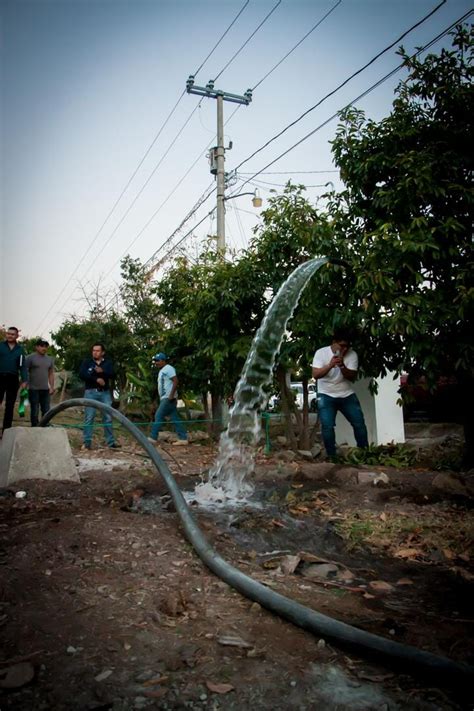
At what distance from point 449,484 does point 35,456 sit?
4.10 meters

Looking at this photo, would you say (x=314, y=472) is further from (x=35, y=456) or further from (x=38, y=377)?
(x=38, y=377)

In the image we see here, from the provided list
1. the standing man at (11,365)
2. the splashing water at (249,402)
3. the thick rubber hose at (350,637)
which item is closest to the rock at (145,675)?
the thick rubber hose at (350,637)

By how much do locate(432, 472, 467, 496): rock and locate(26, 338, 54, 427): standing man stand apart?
6.50 m

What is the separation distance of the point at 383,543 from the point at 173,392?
569 cm

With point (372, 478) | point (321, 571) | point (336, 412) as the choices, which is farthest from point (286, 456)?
point (321, 571)

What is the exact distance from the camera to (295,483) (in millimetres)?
4840

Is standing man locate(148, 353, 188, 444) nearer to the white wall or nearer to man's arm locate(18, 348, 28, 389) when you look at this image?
man's arm locate(18, 348, 28, 389)

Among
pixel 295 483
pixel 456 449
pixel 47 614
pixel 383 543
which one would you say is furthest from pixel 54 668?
pixel 456 449

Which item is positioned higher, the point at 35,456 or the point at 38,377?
the point at 38,377

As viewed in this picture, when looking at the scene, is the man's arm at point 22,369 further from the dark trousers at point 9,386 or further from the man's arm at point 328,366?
the man's arm at point 328,366

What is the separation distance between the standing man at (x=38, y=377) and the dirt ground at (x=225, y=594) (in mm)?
3982

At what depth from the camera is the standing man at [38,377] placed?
792cm

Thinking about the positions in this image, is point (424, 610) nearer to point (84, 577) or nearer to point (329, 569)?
point (329, 569)

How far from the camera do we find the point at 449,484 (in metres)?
4.22
